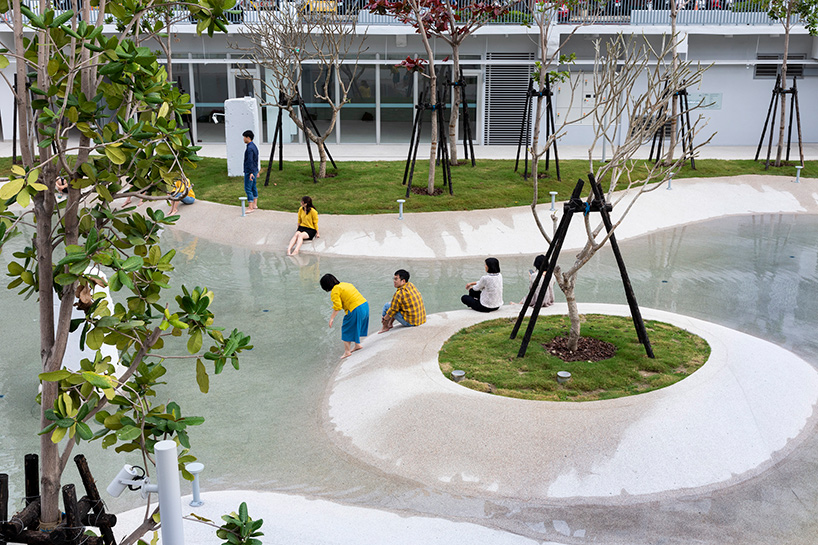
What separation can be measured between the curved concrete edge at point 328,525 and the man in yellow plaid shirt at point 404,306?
395 cm

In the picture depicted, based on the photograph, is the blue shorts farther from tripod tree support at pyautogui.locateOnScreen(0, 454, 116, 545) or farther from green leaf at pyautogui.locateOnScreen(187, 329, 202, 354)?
green leaf at pyautogui.locateOnScreen(187, 329, 202, 354)

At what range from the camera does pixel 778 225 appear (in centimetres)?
1742

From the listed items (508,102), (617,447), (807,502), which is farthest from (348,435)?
(508,102)

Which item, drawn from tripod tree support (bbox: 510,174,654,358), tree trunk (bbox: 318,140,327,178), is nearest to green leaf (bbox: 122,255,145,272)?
tripod tree support (bbox: 510,174,654,358)

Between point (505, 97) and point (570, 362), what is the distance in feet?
63.6

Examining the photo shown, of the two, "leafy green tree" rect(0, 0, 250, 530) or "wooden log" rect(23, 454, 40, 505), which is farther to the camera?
"wooden log" rect(23, 454, 40, 505)

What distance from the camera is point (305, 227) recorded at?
15.2 metres

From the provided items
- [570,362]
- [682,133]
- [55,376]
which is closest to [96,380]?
[55,376]

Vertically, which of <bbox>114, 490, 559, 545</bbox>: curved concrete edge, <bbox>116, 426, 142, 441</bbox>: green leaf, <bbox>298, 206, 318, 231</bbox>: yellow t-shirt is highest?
<bbox>116, 426, 142, 441</bbox>: green leaf

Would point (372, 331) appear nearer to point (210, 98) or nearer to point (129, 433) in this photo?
point (129, 433)

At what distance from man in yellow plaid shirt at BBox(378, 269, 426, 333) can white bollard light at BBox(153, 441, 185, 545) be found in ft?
21.7

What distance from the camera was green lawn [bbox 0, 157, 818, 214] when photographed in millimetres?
17188

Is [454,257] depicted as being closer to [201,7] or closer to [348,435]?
[348,435]

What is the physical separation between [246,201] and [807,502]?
13872mm
